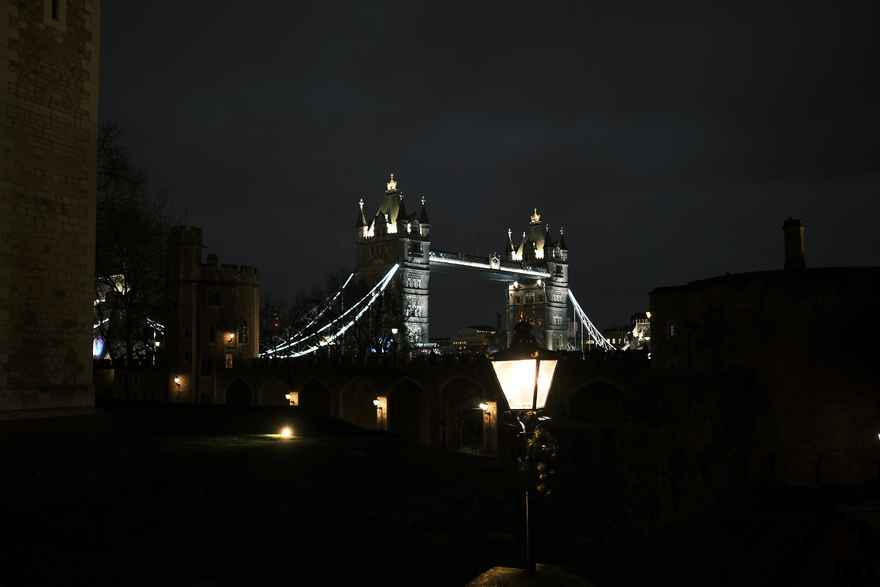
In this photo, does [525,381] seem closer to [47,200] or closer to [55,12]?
[47,200]

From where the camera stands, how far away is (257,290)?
47.2 metres

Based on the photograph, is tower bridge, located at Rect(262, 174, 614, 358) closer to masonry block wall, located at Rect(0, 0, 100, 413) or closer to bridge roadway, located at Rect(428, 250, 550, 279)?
bridge roadway, located at Rect(428, 250, 550, 279)

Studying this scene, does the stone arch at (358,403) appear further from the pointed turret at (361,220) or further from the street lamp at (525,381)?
the pointed turret at (361,220)

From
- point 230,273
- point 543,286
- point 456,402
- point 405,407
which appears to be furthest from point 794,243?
point 543,286

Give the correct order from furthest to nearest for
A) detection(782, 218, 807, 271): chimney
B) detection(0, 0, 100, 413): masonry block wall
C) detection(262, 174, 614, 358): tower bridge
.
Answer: detection(262, 174, 614, 358): tower bridge
detection(782, 218, 807, 271): chimney
detection(0, 0, 100, 413): masonry block wall

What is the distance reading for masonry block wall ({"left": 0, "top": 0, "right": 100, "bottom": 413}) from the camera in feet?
49.5

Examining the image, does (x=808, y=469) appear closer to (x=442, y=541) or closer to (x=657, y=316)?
(x=657, y=316)

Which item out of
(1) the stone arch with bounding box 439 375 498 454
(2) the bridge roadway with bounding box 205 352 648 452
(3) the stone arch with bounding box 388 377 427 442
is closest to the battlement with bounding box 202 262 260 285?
(2) the bridge roadway with bounding box 205 352 648 452

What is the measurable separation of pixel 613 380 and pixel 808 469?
29.2 ft

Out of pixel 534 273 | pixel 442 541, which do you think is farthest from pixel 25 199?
pixel 534 273

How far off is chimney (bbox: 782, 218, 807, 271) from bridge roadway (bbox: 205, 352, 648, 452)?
6065mm

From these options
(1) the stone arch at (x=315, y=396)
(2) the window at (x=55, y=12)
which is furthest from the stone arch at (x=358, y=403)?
(2) the window at (x=55, y=12)

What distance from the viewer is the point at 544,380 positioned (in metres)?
6.13

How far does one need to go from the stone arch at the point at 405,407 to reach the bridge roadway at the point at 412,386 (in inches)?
1.9
